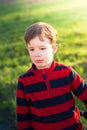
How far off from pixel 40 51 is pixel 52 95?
16.2 inches

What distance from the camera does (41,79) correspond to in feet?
12.6

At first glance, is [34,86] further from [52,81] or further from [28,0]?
[28,0]

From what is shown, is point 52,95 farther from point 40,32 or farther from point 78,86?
point 40,32

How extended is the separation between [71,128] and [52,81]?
0.48 meters

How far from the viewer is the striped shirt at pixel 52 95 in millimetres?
3842

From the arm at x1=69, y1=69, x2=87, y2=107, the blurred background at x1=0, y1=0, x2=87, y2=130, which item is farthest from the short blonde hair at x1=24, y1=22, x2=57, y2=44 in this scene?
the blurred background at x1=0, y1=0, x2=87, y2=130

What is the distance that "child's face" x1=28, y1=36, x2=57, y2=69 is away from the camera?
148 inches

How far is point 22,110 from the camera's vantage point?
398 centimetres

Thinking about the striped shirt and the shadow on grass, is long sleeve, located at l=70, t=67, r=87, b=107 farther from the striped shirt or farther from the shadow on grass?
the shadow on grass

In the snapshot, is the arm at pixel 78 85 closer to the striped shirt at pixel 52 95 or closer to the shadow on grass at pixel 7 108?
the striped shirt at pixel 52 95

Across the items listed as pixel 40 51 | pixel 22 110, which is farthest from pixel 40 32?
pixel 22 110

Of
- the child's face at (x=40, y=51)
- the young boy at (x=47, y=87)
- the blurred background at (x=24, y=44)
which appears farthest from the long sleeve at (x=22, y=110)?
the blurred background at (x=24, y=44)

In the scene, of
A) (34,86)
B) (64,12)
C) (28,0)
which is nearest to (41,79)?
(34,86)

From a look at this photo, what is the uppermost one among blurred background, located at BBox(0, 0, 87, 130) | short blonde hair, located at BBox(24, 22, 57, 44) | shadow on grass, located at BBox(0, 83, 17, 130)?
short blonde hair, located at BBox(24, 22, 57, 44)
